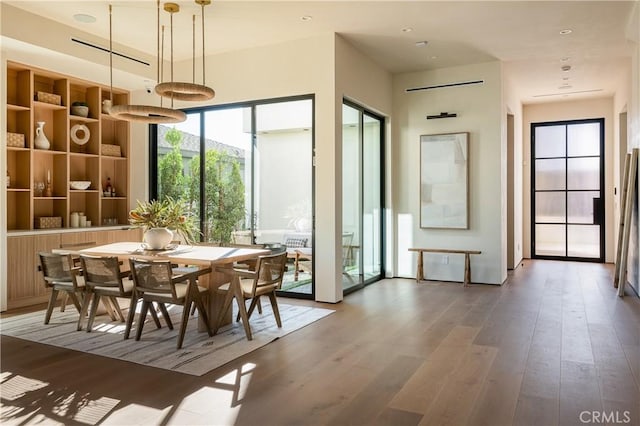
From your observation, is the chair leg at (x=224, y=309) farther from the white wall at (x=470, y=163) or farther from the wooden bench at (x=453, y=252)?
the white wall at (x=470, y=163)

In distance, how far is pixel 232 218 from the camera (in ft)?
20.9

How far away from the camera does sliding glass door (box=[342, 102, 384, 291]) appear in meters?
6.19

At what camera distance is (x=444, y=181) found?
23.2 ft

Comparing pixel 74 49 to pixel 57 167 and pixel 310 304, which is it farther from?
pixel 310 304

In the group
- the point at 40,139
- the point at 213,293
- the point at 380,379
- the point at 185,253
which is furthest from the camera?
the point at 40,139

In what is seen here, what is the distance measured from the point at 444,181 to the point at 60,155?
5.40 metres

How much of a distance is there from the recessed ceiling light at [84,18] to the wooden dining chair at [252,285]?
321cm

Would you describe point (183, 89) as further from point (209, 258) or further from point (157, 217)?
point (209, 258)

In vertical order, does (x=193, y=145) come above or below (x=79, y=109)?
below

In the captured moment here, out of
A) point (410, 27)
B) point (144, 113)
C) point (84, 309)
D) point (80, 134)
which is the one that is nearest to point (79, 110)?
point (80, 134)

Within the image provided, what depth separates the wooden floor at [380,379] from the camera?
2619 millimetres

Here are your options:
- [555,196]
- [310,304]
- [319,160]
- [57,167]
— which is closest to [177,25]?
[319,160]

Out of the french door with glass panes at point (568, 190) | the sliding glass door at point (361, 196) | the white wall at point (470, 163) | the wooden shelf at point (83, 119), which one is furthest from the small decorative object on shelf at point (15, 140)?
the french door with glass panes at point (568, 190)

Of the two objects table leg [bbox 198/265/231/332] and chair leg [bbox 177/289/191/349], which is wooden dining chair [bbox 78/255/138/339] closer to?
chair leg [bbox 177/289/191/349]
